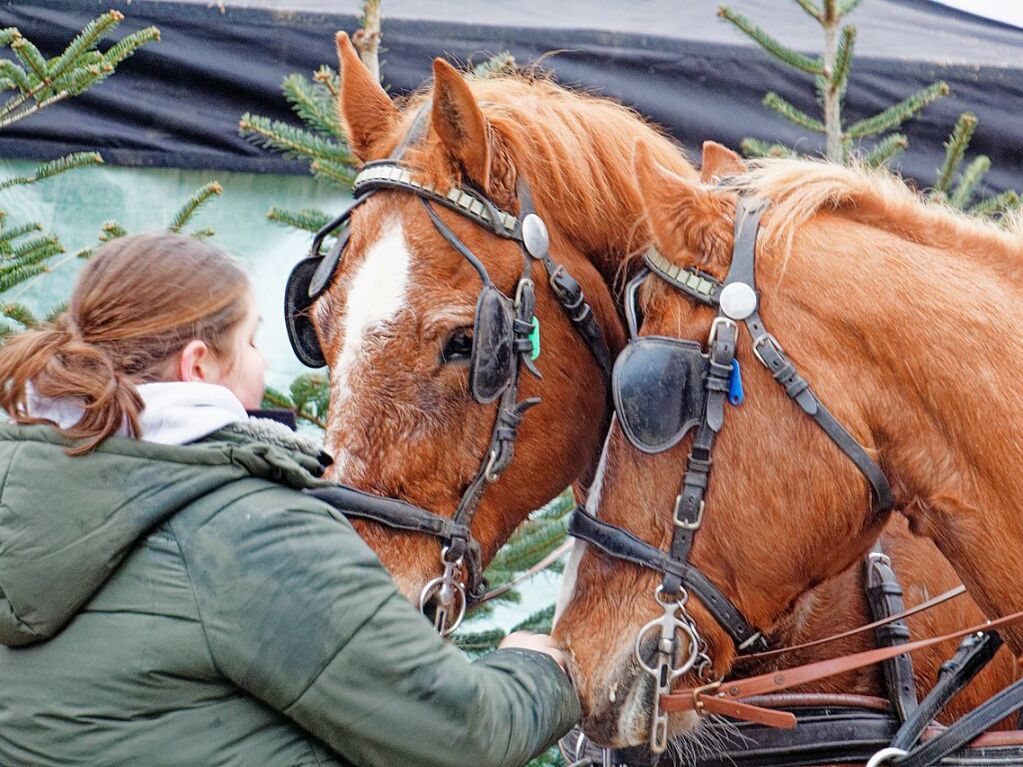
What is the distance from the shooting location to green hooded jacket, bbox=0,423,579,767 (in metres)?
1.50

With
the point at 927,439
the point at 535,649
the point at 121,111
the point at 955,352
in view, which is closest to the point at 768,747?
the point at 535,649

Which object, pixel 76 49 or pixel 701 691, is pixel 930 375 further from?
pixel 76 49

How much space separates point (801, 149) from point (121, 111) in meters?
2.86

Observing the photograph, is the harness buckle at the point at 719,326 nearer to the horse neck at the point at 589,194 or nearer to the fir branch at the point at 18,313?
the horse neck at the point at 589,194

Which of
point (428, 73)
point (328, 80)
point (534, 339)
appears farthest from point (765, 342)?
point (428, 73)

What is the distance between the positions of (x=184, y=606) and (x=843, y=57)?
3012mm

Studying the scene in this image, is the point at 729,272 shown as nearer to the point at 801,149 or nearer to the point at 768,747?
the point at 768,747

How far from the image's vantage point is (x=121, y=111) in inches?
176

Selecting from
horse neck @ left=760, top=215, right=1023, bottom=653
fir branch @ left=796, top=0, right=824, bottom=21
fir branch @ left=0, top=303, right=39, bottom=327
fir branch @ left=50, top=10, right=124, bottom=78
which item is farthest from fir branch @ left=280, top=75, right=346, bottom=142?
horse neck @ left=760, top=215, right=1023, bottom=653

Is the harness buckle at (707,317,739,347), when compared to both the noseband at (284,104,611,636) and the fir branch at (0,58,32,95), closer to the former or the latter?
the noseband at (284,104,611,636)

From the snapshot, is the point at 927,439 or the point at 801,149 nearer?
the point at 927,439

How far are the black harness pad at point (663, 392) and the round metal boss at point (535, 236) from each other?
38cm

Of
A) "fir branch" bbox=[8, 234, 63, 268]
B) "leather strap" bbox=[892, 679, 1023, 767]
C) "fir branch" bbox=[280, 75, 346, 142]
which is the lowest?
"fir branch" bbox=[8, 234, 63, 268]

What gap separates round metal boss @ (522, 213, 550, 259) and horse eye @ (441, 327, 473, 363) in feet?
0.76
